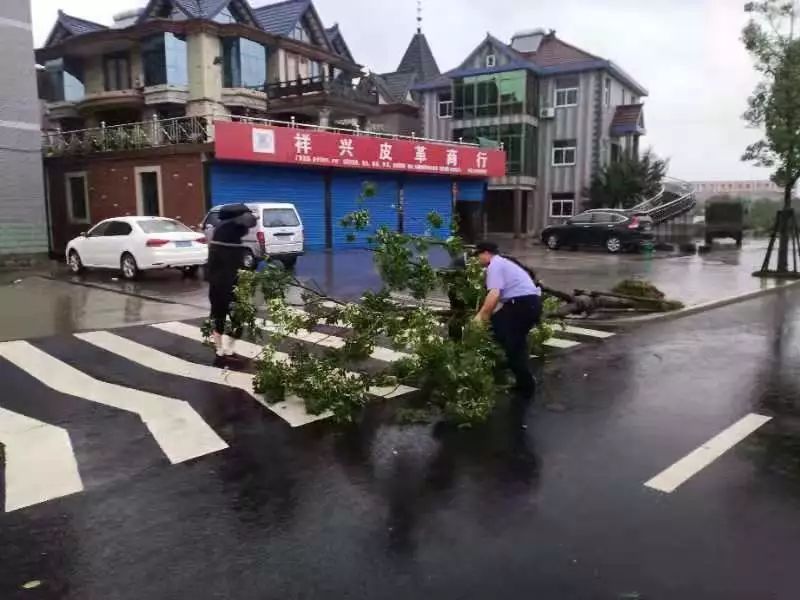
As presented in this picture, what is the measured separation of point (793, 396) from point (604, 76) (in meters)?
32.0

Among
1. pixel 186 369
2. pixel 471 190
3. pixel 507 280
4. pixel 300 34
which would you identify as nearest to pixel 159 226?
pixel 186 369

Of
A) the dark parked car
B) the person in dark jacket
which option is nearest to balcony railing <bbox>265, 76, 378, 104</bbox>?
the dark parked car

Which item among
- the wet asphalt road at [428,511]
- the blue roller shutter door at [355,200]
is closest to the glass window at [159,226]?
the blue roller shutter door at [355,200]

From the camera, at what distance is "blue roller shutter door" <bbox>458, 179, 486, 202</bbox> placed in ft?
99.4

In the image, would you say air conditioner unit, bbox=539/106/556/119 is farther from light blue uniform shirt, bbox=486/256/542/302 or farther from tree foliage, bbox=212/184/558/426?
light blue uniform shirt, bbox=486/256/542/302

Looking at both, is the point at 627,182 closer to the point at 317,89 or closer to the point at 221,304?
the point at 317,89

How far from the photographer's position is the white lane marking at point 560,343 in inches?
340

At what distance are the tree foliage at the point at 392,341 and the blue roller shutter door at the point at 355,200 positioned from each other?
16757mm

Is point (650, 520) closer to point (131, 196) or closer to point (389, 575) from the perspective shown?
point (389, 575)

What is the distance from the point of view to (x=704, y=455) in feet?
16.0

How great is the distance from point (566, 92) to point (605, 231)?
12912 mm

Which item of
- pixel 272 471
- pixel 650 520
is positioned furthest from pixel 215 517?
pixel 650 520

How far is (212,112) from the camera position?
26500 mm

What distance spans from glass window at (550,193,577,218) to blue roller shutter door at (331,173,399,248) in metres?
13.1
